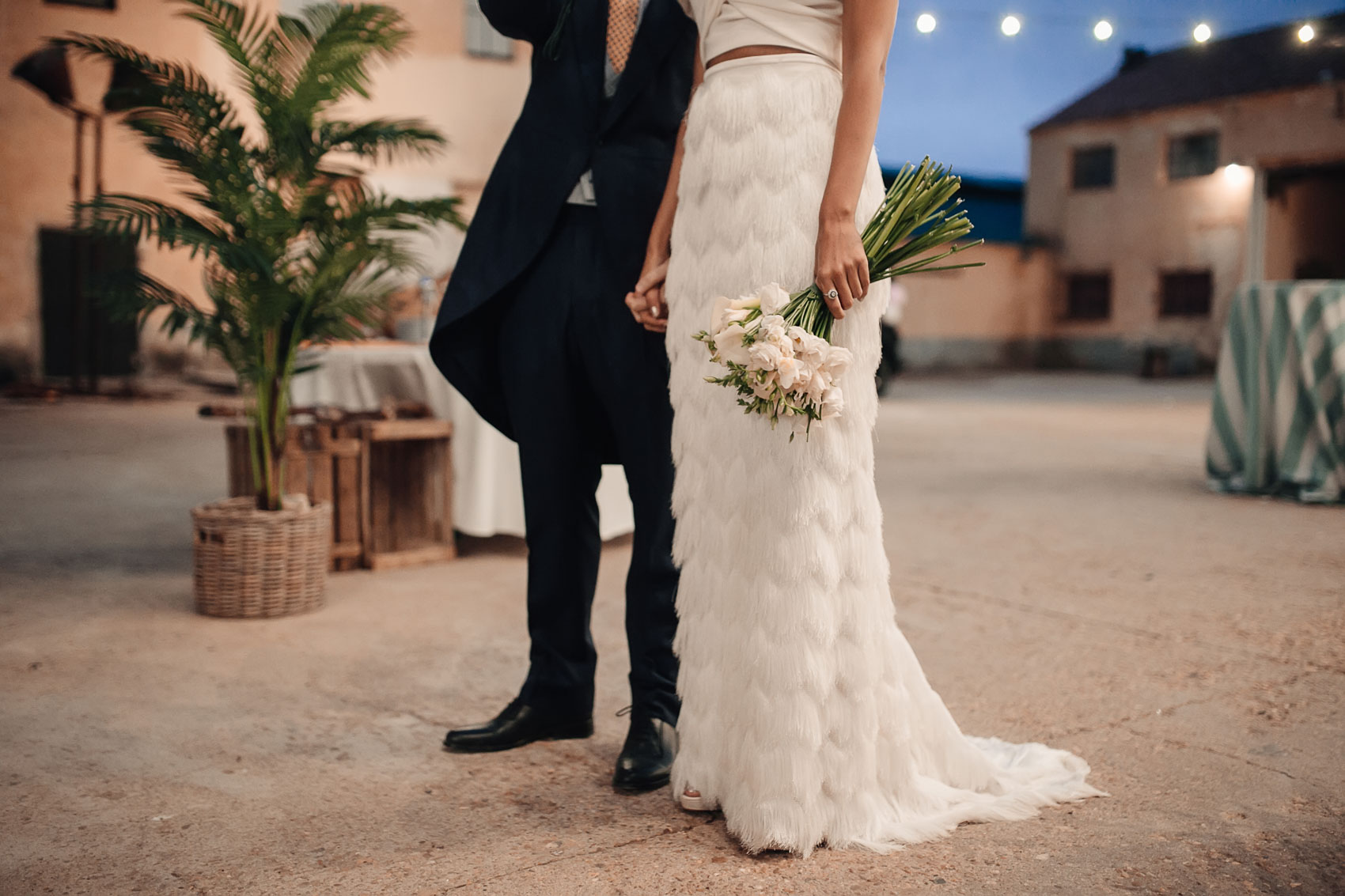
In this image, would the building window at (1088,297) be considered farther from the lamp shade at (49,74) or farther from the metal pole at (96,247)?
the lamp shade at (49,74)

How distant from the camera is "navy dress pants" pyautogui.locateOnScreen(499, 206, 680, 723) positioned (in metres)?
2.13

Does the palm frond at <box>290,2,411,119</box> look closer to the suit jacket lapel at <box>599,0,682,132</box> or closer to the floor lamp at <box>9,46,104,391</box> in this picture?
the suit jacket lapel at <box>599,0,682,132</box>

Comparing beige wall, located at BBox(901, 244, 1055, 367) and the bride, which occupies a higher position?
beige wall, located at BBox(901, 244, 1055, 367)

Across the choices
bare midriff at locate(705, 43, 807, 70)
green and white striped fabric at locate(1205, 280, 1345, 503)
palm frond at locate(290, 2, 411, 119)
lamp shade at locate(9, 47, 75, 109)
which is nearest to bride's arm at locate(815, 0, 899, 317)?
bare midriff at locate(705, 43, 807, 70)

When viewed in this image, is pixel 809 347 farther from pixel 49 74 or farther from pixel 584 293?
pixel 49 74

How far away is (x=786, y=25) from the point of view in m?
1.76

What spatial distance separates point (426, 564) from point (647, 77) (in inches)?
98.2

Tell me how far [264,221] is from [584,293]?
5.17 ft

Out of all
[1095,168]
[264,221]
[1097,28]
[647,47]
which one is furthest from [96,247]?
[1095,168]

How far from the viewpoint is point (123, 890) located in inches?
64.1

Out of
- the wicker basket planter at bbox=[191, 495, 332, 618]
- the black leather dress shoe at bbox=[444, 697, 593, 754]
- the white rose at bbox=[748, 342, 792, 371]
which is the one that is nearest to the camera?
the white rose at bbox=[748, 342, 792, 371]

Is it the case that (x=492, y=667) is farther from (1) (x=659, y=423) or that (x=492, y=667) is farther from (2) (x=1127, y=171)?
(2) (x=1127, y=171)

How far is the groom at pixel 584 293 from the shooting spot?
2.11 m

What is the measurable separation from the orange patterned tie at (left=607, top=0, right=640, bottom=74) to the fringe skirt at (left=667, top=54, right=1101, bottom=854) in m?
0.36
